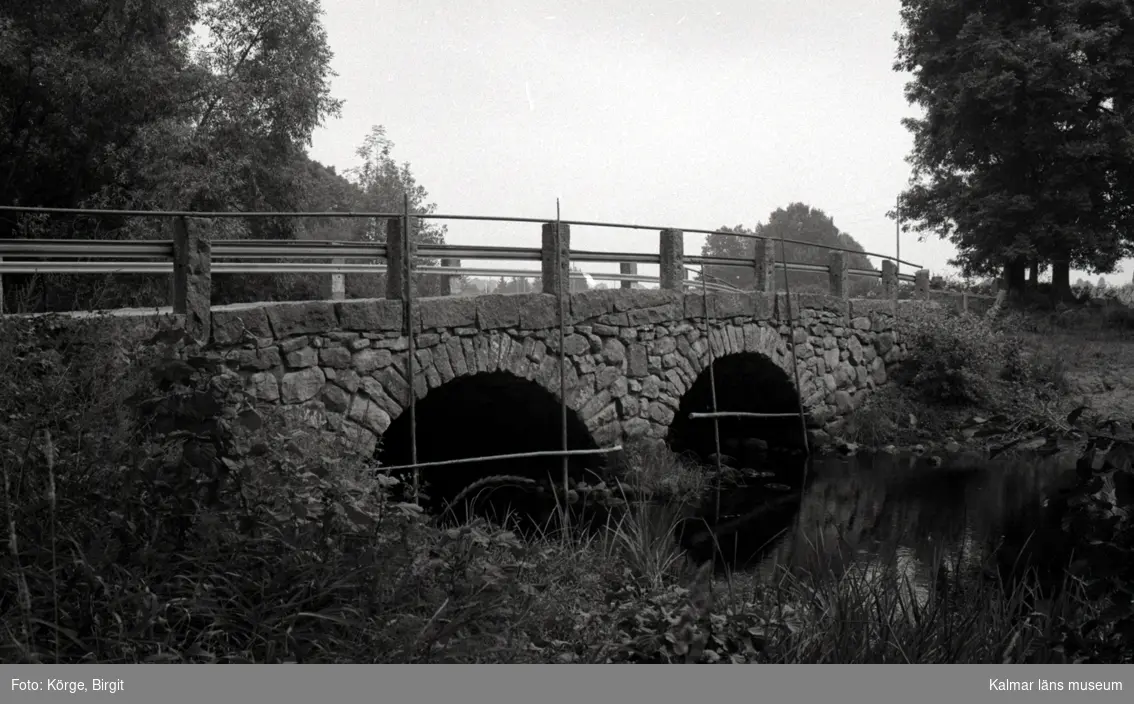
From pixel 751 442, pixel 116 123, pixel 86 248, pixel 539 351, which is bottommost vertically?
pixel 751 442

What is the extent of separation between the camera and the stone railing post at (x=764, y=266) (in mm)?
13344

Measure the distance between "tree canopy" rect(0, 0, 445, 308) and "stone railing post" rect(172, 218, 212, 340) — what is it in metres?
8.19

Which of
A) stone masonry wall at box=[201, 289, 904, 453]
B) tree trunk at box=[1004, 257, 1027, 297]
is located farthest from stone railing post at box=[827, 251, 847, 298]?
tree trunk at box=[1004, 257, 1027, 297]

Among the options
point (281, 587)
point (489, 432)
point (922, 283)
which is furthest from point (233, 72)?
point (281, 587)

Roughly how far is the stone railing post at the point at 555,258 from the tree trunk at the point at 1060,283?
16.1 meters

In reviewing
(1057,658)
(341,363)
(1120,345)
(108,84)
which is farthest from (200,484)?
(1120,345)

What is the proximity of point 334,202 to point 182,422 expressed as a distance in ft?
99.5

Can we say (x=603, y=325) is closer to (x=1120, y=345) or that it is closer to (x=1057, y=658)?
(x=1057, y=658)

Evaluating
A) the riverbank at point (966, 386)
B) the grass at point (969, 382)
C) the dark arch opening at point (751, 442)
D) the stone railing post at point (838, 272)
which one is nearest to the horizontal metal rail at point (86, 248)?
the dark arch opening at point (751, 442)

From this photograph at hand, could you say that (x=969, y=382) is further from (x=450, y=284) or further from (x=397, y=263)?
(x=397, y=263)

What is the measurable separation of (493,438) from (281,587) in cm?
781

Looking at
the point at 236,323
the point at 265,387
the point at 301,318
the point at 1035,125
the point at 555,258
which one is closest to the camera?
the point at 236,323

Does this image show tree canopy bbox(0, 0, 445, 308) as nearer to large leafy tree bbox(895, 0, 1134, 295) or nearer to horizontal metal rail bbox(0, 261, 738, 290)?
horizontal metal rail bbox(0, 261, 738, 290)

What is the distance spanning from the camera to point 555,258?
990cm
